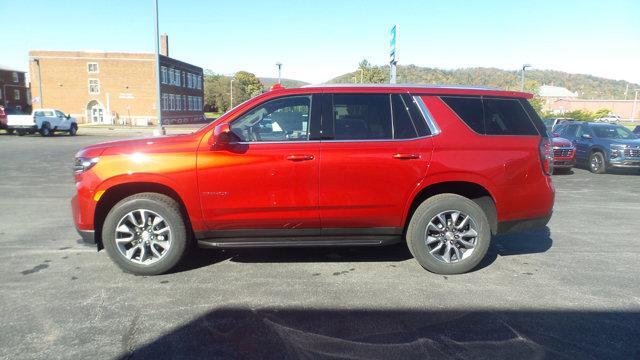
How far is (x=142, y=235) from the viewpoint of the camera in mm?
4359

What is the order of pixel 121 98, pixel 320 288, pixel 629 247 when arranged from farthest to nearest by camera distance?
pixel 121 98 < pixel 629 247 < pixel 320 288

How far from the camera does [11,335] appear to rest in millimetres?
3182

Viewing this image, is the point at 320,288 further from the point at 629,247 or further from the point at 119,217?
the point at 629,247

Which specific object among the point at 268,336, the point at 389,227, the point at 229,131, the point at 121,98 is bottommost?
the point at 268,336

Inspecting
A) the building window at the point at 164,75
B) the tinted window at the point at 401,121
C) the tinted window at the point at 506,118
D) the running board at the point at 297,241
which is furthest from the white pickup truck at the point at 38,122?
the tinted window at the point at 506,118

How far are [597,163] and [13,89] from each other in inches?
3048

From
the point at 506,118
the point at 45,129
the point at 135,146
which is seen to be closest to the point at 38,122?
the point at 45,129

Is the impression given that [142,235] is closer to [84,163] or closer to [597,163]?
[84,163]

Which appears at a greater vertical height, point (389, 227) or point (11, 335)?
point (389, 227)

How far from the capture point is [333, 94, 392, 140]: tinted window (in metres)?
4.35

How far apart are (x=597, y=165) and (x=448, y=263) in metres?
11.8

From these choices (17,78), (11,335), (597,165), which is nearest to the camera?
(11,335)

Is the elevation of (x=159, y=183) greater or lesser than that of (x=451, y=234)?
greater

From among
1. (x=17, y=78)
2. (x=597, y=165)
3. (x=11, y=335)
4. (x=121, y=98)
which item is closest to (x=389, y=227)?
(x=11, y=335)
